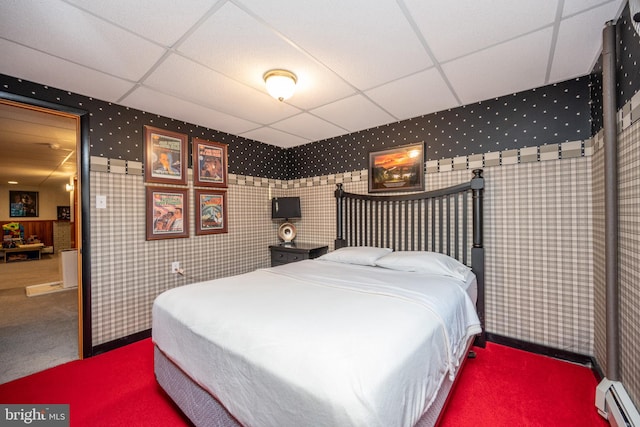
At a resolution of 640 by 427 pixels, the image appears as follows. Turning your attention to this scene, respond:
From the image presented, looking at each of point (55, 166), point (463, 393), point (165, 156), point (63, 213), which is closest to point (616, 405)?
point (463, 393)

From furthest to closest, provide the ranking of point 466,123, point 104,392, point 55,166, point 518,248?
point 55,166, point 466,123, point 518,248, point 104,392

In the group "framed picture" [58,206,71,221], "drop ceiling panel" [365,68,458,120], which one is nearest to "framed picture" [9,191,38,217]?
"framed picture" [58,206,71,221]

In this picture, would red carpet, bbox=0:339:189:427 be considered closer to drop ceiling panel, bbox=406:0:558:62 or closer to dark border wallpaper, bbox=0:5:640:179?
dark border wallpaper, bbox=0:5:640:179

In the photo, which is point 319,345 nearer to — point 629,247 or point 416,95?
point 629,247

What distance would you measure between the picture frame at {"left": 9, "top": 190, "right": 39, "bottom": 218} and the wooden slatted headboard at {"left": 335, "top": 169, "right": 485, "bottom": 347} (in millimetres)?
11565

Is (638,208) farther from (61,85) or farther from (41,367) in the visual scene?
(41,367)

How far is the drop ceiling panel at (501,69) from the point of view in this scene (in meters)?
1.81

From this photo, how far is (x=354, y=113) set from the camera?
298 centimetres

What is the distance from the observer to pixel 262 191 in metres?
4.12

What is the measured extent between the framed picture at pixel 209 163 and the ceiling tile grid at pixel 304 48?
2.18 ft

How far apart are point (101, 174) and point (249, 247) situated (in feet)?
6.35

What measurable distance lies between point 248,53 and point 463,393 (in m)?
2.86

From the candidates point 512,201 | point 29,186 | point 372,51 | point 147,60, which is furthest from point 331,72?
point 29,186

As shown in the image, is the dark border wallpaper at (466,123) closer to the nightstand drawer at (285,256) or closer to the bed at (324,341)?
the bed at (324,341)
